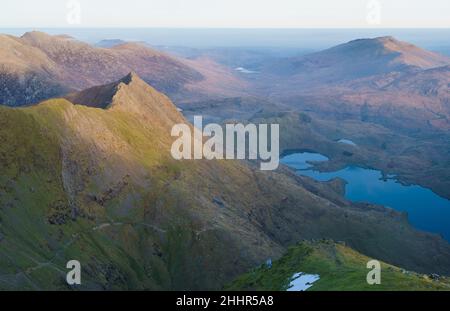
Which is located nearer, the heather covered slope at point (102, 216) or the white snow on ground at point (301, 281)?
the white snow on ground at point (301, 281)

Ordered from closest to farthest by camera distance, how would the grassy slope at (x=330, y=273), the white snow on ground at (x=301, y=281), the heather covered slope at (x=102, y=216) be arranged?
the grassy slope at (x=330, y=273)
the white snow on ground at (x=301, y=281)
the heather covered slope at (x=102, y=216)

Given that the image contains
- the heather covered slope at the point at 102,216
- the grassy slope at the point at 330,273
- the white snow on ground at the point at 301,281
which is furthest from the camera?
the heather covered slope at the point at 102,216

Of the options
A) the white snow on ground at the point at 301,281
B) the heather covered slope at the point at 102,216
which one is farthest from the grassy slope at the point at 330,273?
the heather covered slope at the point at 102,216

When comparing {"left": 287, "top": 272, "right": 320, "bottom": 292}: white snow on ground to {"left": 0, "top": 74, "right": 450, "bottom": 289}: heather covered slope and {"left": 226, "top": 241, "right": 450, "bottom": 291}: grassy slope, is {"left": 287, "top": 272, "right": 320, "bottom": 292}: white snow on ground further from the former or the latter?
{"left": 0, "top": 74, "right": 450, "bottom": 289}: heather covered slope

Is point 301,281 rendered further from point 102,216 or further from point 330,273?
point 102,216

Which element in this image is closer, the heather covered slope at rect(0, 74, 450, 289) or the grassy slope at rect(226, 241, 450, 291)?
the grassy slope at rect(226, 241, 450, 291)

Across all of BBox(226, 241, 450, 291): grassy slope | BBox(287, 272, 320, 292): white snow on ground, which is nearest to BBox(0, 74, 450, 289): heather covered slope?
BBox(226, 241, 450, 291): grassy slope

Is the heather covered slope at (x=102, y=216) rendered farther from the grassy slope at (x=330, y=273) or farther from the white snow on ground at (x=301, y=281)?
the white snow on ground at (x=301, y=281)
